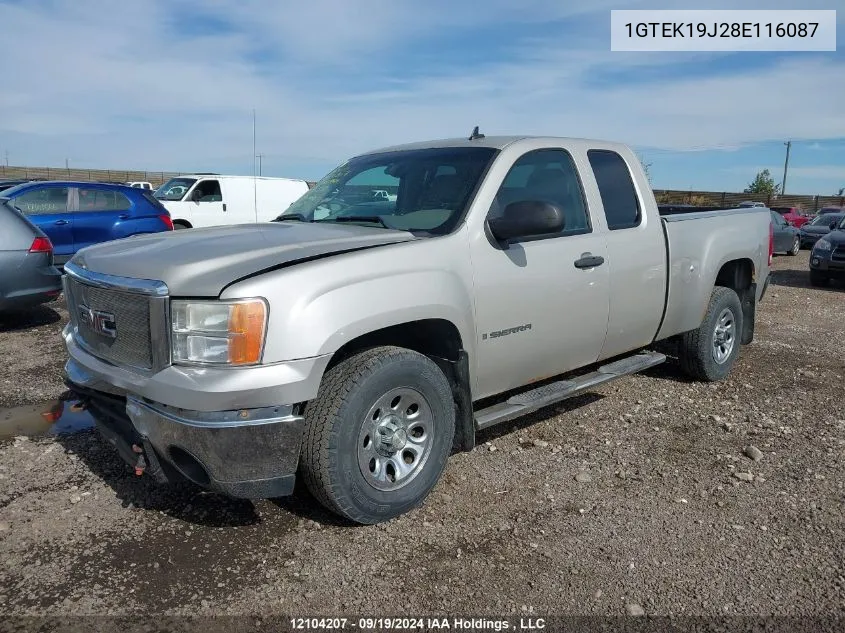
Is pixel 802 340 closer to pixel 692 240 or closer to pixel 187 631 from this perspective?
pixel 692 240

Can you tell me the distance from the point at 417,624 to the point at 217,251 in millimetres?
1852

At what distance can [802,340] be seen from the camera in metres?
7.92

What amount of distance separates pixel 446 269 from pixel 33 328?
6.23 metres

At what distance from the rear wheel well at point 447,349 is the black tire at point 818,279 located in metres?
12.1

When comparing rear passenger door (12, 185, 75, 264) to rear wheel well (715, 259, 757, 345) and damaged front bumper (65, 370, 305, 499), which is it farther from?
rear wheel well (715, 259, 757, 345)

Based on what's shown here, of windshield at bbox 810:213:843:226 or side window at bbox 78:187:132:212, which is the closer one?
side window at bbox 78:187:132:212

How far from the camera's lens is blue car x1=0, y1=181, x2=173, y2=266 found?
33.9ft

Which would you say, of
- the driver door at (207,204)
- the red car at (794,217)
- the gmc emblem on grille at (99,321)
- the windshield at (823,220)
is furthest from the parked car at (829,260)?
the red car at (794,217)

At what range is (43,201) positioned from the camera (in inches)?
415

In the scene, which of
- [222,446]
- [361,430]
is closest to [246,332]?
[222,446]

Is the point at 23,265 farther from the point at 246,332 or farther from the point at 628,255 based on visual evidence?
the point at 628,255

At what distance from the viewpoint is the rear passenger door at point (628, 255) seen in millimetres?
4590

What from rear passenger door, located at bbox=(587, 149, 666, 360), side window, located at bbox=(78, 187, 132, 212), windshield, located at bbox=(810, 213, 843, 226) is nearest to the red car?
windshield, located at bbox=(810, 213, 843, 226)

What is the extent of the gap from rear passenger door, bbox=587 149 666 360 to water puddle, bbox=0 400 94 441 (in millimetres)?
3636
